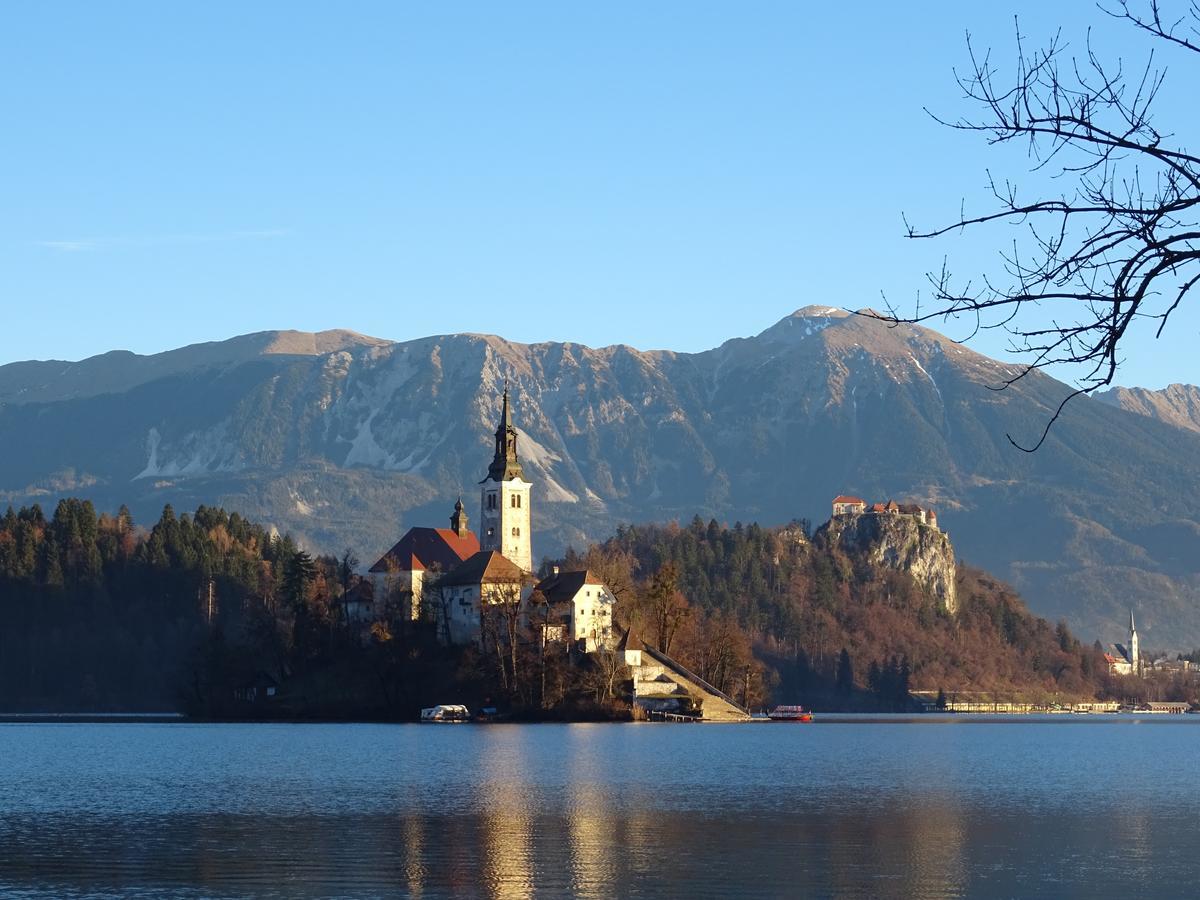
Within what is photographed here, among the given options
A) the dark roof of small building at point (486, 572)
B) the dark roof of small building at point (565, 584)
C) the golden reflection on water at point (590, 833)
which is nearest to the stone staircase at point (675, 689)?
the dark roof of small building at point (565, 584)

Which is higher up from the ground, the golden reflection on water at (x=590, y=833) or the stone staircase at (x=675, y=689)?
the stone staircase at (x=675, y=689)

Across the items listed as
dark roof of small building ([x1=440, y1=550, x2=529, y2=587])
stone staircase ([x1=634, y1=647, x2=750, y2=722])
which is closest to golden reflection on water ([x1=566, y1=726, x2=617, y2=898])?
dark roof of small building ([x1=440, y1=550, x2=529, y2=587])

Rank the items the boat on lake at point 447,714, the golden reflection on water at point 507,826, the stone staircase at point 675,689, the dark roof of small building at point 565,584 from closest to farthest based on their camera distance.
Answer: the golden reflection on water at point 507,826, the boat on lake at point 447,714, the stone staircase at point 675,689, the dark roof of small building at point 565,584

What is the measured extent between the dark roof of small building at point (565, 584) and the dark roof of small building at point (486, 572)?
2.51 metres

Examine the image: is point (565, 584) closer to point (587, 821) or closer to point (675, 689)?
point (675, 689)

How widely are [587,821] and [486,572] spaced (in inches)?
4616

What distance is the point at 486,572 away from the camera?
614 ft

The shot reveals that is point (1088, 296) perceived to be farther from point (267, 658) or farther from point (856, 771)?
point (267, 658)

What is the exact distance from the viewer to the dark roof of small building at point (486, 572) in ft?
608

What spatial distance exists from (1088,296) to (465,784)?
2960 inches

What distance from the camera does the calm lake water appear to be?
5172 centimetres

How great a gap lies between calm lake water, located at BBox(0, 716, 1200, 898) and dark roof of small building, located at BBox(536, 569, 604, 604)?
174 feet

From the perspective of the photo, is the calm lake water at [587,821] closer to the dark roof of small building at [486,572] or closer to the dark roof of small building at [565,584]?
the dark roof of small building at [486,572]

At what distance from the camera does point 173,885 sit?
5041 centimetres
